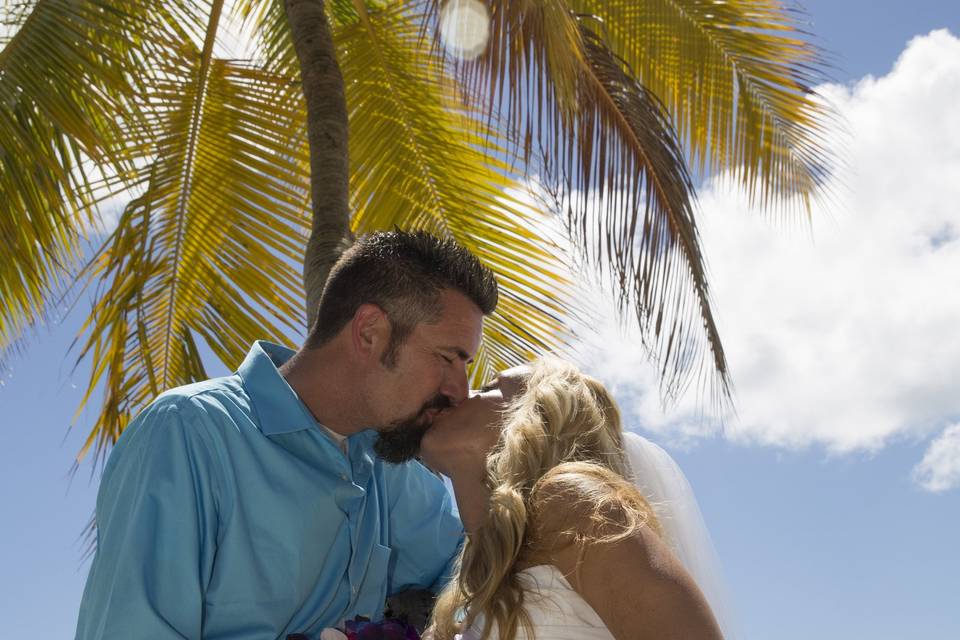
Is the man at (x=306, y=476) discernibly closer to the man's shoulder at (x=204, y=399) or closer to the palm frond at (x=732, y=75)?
the man's shoulder at (x=204, y=399)

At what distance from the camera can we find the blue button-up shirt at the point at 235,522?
256 centimetres

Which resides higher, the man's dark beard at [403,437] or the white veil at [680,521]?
the man's dark beard at [403,437]

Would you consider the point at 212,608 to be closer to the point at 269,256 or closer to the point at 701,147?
the point at 269,256

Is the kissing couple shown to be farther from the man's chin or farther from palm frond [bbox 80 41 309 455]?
palm frond [bbox 80 41 309 455]

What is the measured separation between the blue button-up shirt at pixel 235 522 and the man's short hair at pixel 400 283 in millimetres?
276

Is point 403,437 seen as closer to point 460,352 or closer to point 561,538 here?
point 460,352

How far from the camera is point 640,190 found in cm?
534

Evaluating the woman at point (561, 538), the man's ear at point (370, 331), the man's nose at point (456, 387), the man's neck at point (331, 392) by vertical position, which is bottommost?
the woman at point (561, 538)

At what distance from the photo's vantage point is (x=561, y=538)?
8.36ft

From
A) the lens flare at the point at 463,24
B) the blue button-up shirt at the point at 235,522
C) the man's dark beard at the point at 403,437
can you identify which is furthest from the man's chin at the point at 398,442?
the lens flare at the point at 463,24

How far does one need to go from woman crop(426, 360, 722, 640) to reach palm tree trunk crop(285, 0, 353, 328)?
63.9 inches

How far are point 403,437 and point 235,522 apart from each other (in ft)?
2.05

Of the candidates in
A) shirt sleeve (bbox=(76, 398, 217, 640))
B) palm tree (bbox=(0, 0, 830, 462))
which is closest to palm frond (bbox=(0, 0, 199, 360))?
palm tree (bbox=(0, 0, 830, 462))

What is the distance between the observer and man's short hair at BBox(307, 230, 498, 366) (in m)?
3.21
